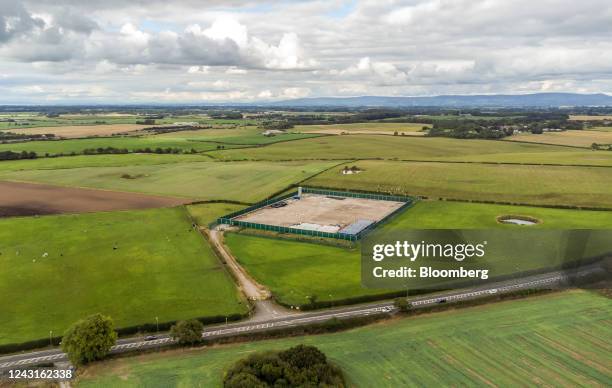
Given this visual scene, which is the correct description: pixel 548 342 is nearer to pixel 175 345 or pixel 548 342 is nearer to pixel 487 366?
pixel 487 366

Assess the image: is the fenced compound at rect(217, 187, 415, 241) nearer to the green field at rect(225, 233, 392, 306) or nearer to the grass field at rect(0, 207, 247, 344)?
the green field at rect(225, 233, 392, 306)

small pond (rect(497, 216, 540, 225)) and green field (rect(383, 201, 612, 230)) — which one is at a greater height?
green field (rect(383, 201, 612, 230))

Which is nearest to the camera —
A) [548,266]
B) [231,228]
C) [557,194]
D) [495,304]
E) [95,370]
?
[95,370]

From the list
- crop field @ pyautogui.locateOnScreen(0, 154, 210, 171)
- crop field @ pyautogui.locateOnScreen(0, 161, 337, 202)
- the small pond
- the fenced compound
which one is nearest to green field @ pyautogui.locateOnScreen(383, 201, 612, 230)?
the small pond

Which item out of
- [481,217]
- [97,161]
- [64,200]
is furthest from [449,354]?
[97,161]

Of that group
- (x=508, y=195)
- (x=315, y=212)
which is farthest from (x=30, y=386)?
(x=508, y=195)
